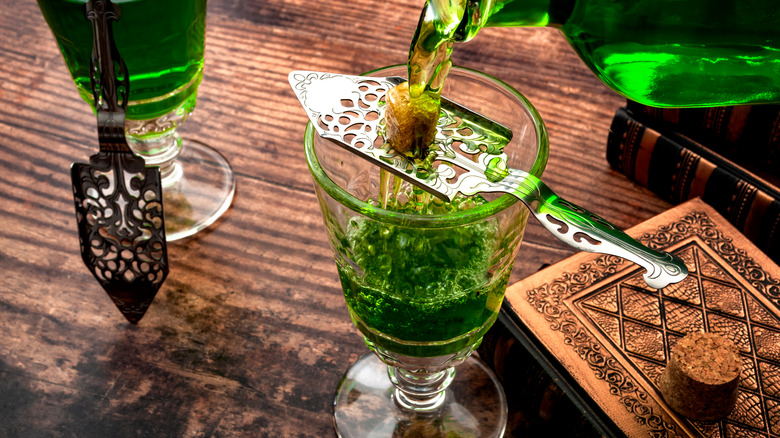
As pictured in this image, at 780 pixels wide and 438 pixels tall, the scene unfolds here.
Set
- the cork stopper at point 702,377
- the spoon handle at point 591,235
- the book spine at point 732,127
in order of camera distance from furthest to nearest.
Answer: the book spine at point 732,127 < the cork stopper at point 702,377 < the spoon handle at point 591,235

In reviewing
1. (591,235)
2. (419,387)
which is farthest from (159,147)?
(591,235)

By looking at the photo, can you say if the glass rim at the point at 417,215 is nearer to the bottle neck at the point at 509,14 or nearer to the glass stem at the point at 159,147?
the bottle neck at the point at 509,14

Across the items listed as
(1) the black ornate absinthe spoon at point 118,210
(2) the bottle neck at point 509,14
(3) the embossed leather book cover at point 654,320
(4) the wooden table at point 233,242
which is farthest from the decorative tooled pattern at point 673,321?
(1) the black ornate absinthe spoon at point 118,210

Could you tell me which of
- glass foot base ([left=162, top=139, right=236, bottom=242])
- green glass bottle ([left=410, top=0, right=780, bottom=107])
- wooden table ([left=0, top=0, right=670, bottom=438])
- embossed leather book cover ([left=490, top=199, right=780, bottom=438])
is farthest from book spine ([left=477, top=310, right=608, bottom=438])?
glass foot base ([left=162, top=139, right=236, bottom=242])

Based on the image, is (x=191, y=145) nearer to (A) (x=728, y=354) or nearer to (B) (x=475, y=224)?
(B) (x=475, y=224)

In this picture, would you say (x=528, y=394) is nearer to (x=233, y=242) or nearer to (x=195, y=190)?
(x=233, y=242)

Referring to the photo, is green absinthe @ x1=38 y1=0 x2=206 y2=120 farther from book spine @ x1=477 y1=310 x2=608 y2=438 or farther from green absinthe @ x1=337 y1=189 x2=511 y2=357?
book spine @ x1=477 y1=310 x2=608 y2=438

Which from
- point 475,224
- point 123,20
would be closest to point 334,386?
point 475,224

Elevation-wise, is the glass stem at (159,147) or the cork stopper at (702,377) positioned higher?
the cork stopper at (702,377)
